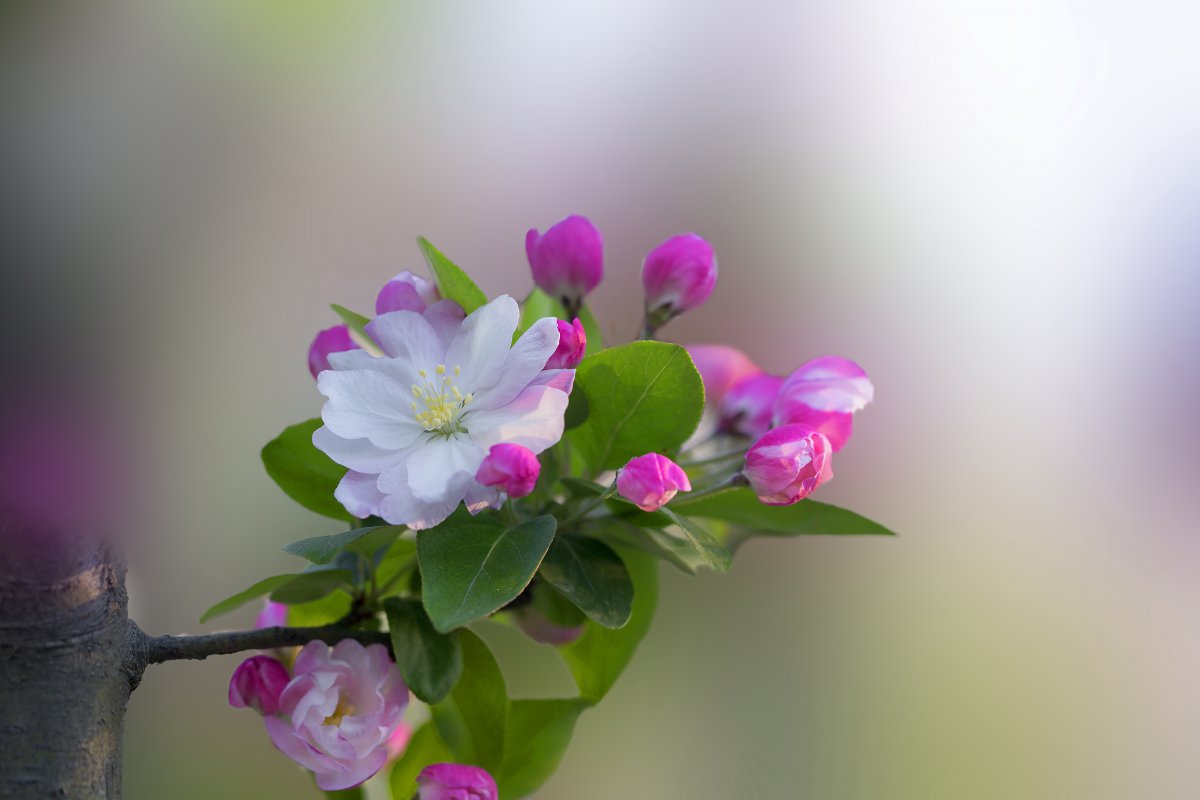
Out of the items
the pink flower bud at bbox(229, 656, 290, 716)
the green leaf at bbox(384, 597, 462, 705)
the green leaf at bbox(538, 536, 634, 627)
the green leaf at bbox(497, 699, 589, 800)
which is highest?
the green leaf at bbox(538, 536, 634, 627)

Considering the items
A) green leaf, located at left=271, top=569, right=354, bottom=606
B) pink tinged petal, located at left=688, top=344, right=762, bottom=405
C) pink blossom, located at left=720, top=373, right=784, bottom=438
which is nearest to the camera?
green leaf, located at left=271, top=569, right=354, bottom=606

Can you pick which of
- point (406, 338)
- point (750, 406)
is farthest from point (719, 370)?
point (406, 338)

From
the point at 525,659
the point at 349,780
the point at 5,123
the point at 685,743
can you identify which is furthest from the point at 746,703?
the point at 5,123

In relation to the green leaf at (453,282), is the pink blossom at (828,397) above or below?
below

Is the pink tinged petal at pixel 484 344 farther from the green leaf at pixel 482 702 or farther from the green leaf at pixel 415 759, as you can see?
the green leaf at pixel 415 759

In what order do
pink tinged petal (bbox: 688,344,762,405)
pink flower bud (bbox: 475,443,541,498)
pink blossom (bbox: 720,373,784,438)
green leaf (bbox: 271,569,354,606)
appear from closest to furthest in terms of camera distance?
pink flower bud (bbox: 475,443,541,498) < green leaf (bbox: 271,569,354,606) < pink blossom (bbox: 720,373,784,438) < pink tinged petal (bbox: 688,344,762,405)

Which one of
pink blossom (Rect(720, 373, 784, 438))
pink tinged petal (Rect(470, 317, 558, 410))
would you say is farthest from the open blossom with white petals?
pink blossom (Rect(720, 373, 784, 438))

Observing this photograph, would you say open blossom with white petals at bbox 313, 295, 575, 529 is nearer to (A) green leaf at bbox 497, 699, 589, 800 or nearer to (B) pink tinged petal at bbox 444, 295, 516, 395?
(B) pink tinged petal at bbox 444, 295, 516, 395

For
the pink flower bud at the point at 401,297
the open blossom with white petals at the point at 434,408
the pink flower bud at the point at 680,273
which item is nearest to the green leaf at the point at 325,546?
the open blossom with white petals at the point at 434,408

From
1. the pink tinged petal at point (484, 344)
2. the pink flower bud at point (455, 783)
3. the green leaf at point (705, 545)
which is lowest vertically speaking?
the pink flower bud at point (455, 783)
